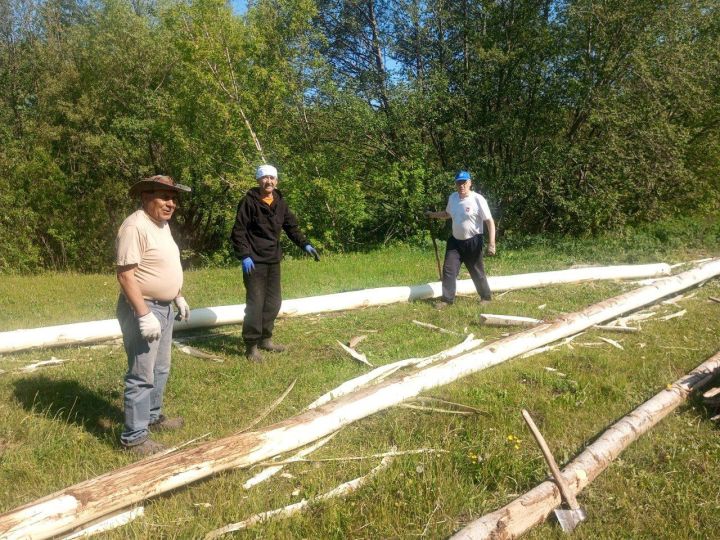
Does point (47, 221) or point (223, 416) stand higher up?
point (47, 221)

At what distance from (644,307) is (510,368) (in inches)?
147

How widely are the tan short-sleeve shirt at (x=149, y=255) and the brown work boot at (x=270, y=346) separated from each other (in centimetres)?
224

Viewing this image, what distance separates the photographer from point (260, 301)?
5.91 metres

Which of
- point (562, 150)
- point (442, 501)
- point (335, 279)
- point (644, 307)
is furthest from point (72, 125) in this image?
point (442, 501)

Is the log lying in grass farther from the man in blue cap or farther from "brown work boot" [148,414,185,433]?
Answer: "brown work boot" [148,414,185,433]

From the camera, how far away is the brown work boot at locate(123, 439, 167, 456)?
12.1 feet

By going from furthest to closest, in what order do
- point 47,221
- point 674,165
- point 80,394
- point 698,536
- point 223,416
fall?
point 47,221 → point 674,165 → point 80,394 → point 223,416 → point 698,536

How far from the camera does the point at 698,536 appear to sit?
113 inches

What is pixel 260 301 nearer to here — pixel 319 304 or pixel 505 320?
pixel 319 304

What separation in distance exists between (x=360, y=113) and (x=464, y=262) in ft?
30.7

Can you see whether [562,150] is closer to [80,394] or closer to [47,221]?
[80,394]

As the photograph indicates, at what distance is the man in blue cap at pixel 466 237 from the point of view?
770cm

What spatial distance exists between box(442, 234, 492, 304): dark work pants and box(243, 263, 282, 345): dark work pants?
2767mm

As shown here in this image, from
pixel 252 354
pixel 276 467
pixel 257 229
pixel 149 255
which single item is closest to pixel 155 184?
pixel 149 255
